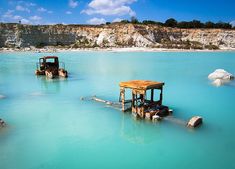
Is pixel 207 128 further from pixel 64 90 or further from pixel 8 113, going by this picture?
pixel 64 90

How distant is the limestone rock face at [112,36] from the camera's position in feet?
278

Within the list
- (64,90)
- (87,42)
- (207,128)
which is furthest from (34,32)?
(207,128)

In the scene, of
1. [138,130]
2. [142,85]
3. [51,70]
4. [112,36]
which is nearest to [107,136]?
[138,130]

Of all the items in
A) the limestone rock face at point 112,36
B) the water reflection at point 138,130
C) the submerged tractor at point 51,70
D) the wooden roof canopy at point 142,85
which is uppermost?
the limestone rock face at point 112,36

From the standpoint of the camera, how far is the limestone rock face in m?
84.7

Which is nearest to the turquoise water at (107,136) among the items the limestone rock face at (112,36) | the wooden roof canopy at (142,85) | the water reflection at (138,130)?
the water reflection at (138,130)

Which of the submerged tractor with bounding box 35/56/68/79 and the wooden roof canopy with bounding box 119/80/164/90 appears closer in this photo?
the wooden roof canopy with bounding box 119/80/164/90

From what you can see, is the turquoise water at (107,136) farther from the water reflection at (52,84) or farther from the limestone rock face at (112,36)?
the limestone rock face at (112,36)

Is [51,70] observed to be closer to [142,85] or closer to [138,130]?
[142,85]

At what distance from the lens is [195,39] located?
9488 centimetres

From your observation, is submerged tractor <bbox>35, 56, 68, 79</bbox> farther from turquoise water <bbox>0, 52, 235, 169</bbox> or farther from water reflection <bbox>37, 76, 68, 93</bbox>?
turquoise water <bbox>0, 52, 235, 169</bbox>

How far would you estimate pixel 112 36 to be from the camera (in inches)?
3474

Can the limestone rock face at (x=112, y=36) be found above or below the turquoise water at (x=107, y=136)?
above

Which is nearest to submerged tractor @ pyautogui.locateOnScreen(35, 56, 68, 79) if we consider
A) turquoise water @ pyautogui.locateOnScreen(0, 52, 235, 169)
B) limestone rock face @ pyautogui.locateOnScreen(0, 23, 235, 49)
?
turquoise water @ pyautogui.locateOnScreen(0, 52, 235, 169)
